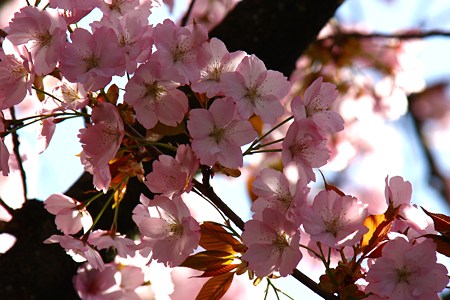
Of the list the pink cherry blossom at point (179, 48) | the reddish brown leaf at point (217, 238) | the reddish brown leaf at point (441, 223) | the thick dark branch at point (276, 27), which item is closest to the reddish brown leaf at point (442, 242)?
the reddish brown leaf at point (441, 223)

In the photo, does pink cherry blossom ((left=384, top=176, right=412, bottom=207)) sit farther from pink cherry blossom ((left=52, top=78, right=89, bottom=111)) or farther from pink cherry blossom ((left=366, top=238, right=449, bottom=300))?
pink cherry blossom ((left=52, top=78, right=89, bottom=111))

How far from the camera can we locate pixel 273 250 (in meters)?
0.82

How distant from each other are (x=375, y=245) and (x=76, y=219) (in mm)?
369

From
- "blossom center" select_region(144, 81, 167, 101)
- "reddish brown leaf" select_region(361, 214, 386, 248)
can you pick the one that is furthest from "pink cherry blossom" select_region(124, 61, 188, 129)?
"reddish brown leaf" select_region(361, 214, 386, 248)

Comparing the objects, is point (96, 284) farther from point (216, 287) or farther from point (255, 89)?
point (255, 89)

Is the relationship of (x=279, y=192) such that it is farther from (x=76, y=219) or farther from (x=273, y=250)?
(x=76, y=219)

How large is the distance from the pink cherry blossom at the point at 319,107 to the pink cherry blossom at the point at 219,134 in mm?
63

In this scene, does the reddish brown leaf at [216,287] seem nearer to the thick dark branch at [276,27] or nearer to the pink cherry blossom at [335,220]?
the pink cherry blossom at [335,220]

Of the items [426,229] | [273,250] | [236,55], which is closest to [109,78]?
[236,55]

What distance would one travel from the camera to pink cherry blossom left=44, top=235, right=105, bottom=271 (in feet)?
2.93

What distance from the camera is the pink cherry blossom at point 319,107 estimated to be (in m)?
0.84

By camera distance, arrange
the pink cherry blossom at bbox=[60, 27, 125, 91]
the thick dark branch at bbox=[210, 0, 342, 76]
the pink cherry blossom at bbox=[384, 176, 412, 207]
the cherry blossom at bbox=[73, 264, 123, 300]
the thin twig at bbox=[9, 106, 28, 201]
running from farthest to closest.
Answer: the thick dark branch at bbox=[210, 0, 342, 76] → the thin twig at bbox=[9, 106, 28, 201] → the cherry blossom at bbox=[73, 264, 123, 300] → the pink cherry blossom at bbox=[384, 176, 412, 207] → the pink cherry blossom at bbox=[60, 27, 125, 91]

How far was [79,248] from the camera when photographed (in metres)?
0.90

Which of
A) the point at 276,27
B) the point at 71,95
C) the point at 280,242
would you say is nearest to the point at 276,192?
the point at 280,242
